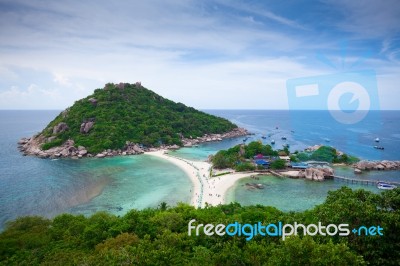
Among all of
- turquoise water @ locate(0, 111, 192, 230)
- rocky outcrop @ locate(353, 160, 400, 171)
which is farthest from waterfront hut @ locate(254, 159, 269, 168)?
rocky outcrop @ locate(353, 160, 400, 171)

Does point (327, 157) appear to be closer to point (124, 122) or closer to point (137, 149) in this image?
point (137, 149)

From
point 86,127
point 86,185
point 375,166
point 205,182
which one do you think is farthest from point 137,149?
point 375,166

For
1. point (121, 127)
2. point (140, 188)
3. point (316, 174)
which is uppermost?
point (121, 127)

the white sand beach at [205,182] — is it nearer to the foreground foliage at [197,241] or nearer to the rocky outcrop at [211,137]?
the foreground foliage at [197,241]

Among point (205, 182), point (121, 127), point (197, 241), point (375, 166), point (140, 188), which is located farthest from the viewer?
point (121, 127)

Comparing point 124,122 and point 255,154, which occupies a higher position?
point 124,122

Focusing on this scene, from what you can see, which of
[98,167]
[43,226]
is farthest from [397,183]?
[98,167]

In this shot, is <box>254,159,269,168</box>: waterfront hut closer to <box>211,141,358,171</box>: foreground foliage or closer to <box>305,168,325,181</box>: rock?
<box>211,141,358,171</box>: foreground foliage
